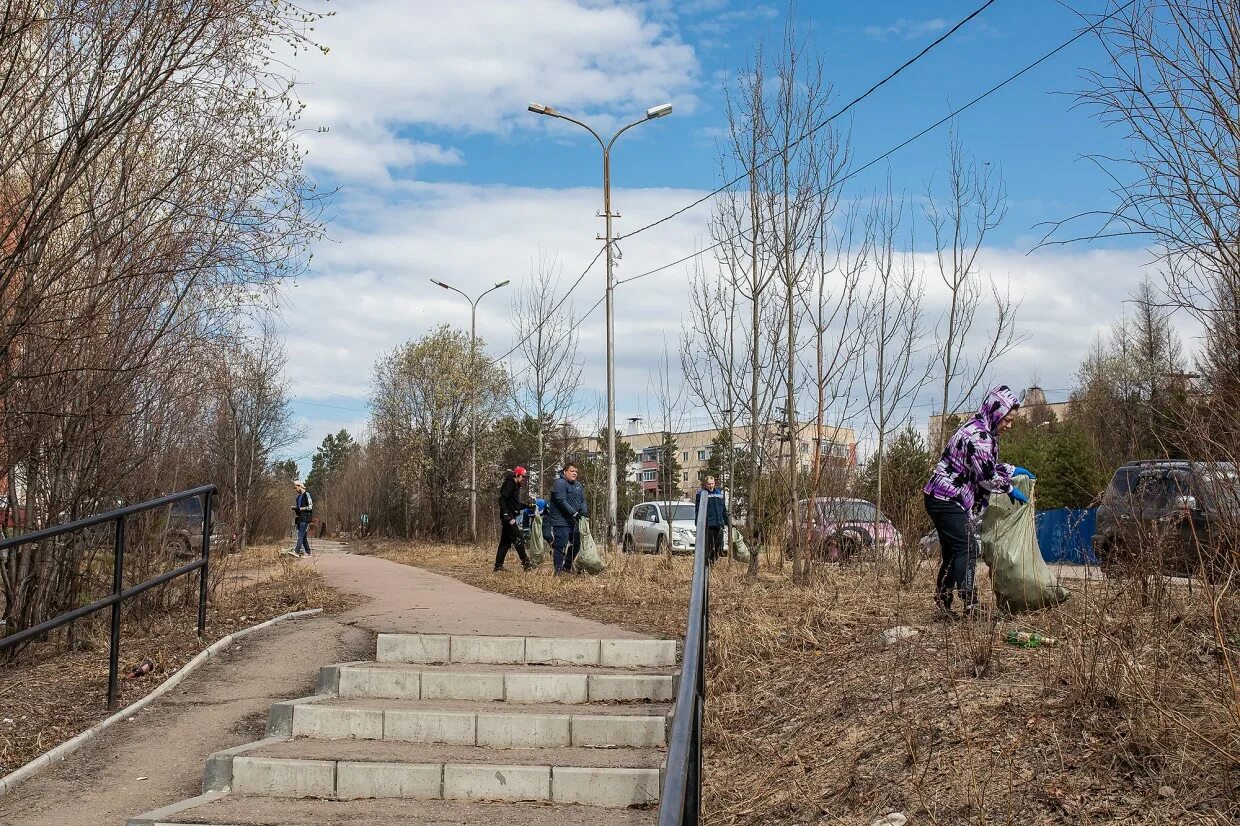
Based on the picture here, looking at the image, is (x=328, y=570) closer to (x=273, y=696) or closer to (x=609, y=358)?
(x=609, y=358)

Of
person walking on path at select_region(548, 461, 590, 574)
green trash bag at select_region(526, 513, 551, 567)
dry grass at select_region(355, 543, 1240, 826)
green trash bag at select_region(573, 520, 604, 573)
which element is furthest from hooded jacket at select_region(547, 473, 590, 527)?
dry grass at select_region(355, 543, 1240, 826)

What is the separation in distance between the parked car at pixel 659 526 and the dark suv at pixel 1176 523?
18960 mm

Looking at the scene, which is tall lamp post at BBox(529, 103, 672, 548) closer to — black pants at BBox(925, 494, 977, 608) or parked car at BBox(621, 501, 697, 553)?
parked car at BBox(621, 501, 697, 553)

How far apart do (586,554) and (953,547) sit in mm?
7357

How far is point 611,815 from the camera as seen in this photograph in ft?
17.4

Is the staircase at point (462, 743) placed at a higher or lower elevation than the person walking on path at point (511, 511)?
lower

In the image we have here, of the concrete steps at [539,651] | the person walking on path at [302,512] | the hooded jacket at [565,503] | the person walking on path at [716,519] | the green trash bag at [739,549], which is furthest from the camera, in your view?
the person walking on path at [302,512]

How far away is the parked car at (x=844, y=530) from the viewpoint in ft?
36.6

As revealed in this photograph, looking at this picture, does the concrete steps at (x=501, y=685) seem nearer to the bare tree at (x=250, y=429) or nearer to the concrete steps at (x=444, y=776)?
the concrete steps at (x=444, y=776)

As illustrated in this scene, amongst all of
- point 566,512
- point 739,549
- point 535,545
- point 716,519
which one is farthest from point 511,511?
point 739,549

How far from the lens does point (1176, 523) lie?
6031mm

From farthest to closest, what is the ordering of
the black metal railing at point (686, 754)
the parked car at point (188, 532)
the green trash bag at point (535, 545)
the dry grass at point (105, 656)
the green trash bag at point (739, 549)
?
the green trash bag at point (535, 545) → the green trash bag at point (739, 549) → the parked car at point (188, 532) → the dry grass at point (105, 656) → the black metal railing at point (686, 754)

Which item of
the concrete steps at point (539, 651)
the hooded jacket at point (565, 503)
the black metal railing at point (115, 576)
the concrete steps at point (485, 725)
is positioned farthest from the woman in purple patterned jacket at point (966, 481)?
the hooded jacket at point (565, 503)

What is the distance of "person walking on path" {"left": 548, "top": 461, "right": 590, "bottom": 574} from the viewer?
47.4ft
